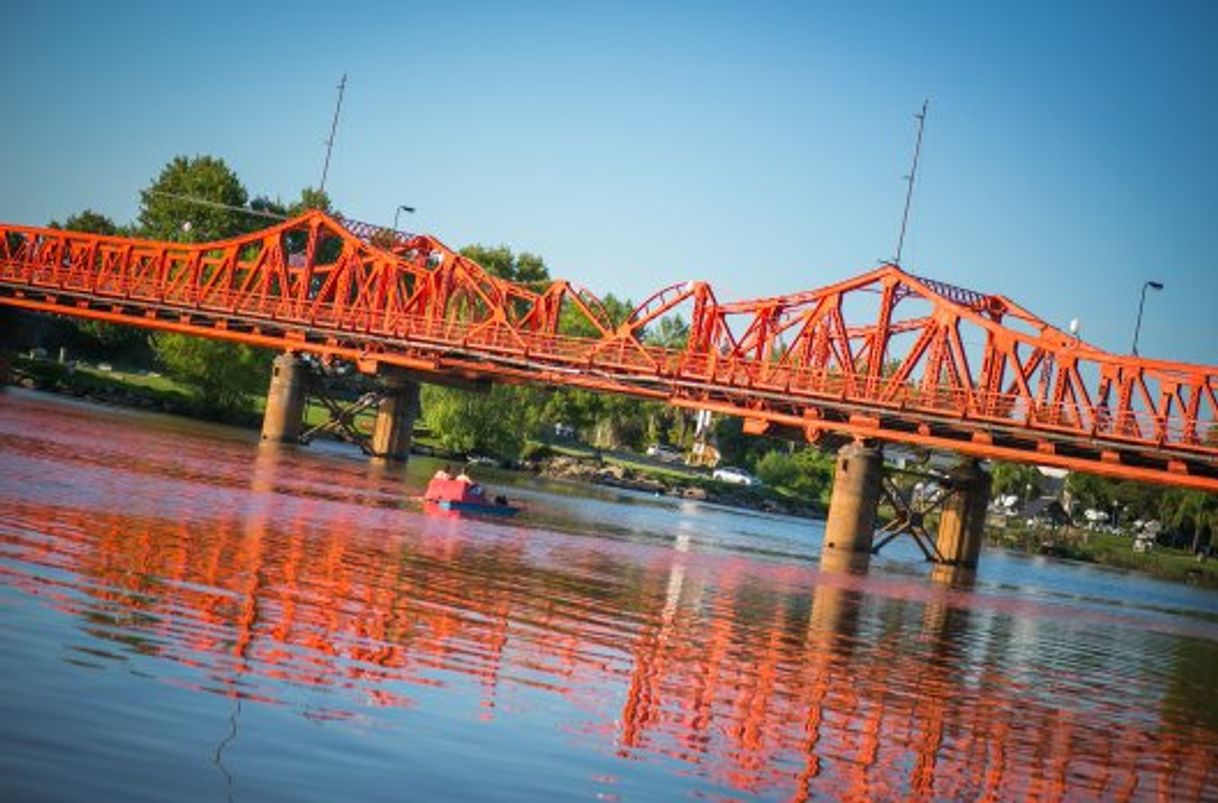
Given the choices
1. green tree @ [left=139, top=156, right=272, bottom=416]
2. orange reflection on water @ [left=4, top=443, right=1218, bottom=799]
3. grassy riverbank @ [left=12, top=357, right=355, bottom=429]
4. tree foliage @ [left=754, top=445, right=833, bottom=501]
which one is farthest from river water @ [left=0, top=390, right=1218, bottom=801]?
tree foliage @ [left=754, top=445, right=833, bottom=501]

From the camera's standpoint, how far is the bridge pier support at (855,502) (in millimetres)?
74688

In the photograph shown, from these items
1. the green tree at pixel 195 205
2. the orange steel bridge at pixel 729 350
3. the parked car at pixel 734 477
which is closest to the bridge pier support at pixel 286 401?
the orange steel bridge at pixel 729 350

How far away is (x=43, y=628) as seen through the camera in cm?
1647

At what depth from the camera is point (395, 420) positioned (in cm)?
10275

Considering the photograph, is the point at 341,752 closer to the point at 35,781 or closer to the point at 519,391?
the point at 35,781

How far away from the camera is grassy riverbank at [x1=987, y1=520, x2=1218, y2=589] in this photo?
14550 cm

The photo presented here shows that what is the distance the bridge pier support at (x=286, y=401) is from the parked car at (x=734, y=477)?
7138 centimetres

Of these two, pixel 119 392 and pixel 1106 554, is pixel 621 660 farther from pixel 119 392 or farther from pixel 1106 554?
pixel 1106 554

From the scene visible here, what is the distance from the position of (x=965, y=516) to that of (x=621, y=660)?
207 ft

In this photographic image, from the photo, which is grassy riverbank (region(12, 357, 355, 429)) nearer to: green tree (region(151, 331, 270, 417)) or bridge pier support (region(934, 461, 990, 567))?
green tree (region(151, 331, 270, 417))

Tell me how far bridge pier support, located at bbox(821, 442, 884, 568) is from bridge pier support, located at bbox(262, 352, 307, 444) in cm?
3946

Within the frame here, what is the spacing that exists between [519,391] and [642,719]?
111 metres

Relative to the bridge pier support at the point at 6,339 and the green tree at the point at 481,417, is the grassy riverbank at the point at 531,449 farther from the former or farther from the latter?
the green tree at the point at 481,417

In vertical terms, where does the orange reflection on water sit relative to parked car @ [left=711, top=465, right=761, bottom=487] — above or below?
below
